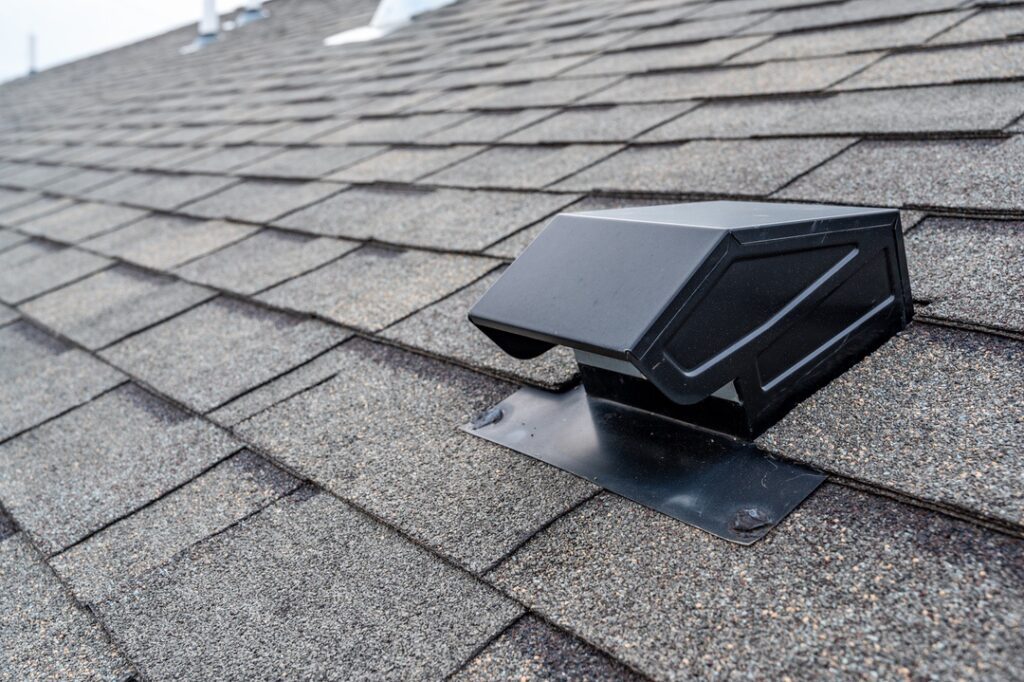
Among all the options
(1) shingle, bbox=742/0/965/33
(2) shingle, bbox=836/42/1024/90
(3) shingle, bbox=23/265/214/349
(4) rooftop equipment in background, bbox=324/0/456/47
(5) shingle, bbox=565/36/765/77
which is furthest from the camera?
(4) rooftop equipment in background, bbox=324/0/456/47

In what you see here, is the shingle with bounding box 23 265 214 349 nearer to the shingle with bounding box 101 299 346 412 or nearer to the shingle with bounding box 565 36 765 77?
the shingle with bounding box 101 299 346 412

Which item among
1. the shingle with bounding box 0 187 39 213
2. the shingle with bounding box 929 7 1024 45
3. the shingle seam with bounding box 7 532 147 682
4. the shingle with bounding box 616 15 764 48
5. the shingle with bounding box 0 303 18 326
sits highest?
the shingle with bounding box 616 15 764 48

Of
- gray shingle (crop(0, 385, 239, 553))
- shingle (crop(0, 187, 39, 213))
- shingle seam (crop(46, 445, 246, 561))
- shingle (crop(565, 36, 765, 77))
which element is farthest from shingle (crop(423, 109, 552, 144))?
shingle (crop(0, 187, 39, 213))

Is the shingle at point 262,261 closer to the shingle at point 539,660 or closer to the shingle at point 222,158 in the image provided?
the shingle at point 222,158

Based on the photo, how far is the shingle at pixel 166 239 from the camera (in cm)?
348

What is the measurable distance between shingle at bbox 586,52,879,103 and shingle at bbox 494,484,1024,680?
208 centimetres

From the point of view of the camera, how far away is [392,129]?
14.3 feet

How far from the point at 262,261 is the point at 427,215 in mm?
612

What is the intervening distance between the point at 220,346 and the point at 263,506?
3.18 feet

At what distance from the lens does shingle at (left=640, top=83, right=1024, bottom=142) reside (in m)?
2.25

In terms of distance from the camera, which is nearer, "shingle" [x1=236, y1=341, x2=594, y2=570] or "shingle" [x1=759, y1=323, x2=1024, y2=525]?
"shingle" [x1=759, y1=323, x2=1024, y2=525]

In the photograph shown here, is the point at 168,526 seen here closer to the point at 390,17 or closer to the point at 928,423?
the point at 928,423

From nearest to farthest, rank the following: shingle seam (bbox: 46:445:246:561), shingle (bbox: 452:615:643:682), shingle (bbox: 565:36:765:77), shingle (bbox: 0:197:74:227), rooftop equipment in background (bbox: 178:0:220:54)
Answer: shingle (bbox: 452:615:643:682)
shingle seam (bbox: 46:445:246:561)
shingle (bbox: 565:36:765:77)
shingle (bbox: 0:197:74:227)
rooftop equipment in background (bbox: 178:0:220:54)

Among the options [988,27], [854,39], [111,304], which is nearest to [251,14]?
[111,304]
